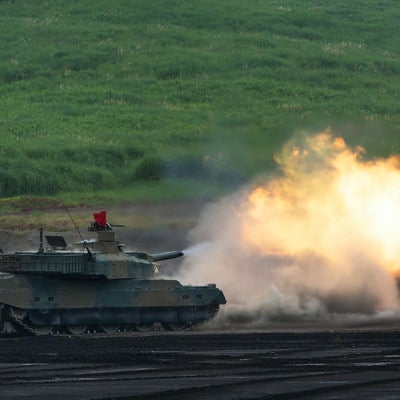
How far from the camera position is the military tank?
47781mm

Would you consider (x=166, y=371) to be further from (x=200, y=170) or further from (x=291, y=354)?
(x=200, y=170)

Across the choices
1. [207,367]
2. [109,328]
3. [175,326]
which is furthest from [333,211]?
[207,367]

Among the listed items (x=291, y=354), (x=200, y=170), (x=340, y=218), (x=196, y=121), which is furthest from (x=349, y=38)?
(x=291, y=354)

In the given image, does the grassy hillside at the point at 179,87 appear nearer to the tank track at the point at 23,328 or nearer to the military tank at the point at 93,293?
the military tank at the point at 93,293

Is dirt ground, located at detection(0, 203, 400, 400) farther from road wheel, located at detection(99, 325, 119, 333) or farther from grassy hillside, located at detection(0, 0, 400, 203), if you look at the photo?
grassy hillside, located at detection(0, 0, 400, 203)

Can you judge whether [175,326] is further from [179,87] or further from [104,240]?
[179,87]

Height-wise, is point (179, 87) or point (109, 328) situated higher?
point (179, 87)

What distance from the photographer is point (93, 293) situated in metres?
48.9

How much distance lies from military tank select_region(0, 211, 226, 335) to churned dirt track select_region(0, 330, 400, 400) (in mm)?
3338

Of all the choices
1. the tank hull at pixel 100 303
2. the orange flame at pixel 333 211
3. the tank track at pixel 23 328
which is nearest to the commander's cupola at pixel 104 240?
the tank hull at pixel 100 303

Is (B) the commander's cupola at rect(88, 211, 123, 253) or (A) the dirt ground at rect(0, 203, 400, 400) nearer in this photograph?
(A) the dirt ground at rect(0, 203, 400, 400)

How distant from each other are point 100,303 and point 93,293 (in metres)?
0.39

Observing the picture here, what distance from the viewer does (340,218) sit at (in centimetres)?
5559

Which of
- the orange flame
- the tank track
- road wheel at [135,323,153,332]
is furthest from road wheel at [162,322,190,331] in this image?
the orange flame
